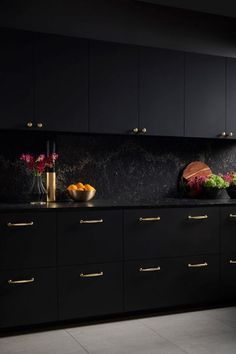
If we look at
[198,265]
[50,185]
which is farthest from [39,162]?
[198,265]

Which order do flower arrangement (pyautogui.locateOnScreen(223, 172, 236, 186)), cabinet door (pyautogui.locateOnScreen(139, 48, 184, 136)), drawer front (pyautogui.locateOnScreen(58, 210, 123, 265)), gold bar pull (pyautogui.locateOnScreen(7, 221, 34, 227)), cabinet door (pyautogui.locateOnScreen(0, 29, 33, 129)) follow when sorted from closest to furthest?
gold bar pull (pyautogui.locateOnScreen(7, 221, 34, 227))
drawer front (pyautogui.locateOnScreen(58, 210, 123, 265))
cabinet door (pyautogui.locateOnScreen(0, 29, 33, 129))
cabinet door (pyautogui.locateOnScreen(139, 48, 184, 136))
flower arrangement (pyautogui.locateOnScreen(223, 172, 236, 186))

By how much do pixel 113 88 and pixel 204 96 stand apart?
32.9 inches

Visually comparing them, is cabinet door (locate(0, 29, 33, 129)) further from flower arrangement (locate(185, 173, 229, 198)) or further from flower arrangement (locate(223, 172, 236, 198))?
flower arrangement (locate(223, 172, 236, 198))

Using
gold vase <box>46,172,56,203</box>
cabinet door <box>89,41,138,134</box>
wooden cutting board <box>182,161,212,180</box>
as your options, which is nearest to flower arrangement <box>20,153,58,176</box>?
gold vase <box>46,172,56,203</box>

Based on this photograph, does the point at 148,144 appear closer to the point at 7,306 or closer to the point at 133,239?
the point at 133,239

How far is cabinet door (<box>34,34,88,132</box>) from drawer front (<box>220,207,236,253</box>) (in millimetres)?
1242

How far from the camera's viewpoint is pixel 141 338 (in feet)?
9.96

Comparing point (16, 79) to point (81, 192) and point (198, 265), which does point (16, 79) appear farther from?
point (198, 265)

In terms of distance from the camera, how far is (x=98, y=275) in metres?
3.28

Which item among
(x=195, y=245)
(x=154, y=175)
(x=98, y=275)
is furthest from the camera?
(x=154, y=175)

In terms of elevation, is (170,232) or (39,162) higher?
(39,162)

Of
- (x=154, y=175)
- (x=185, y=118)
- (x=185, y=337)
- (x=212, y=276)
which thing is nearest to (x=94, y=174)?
(x=154, y=175)

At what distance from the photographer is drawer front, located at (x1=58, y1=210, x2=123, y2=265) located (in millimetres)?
3182

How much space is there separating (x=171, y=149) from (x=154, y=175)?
0.95 ft
